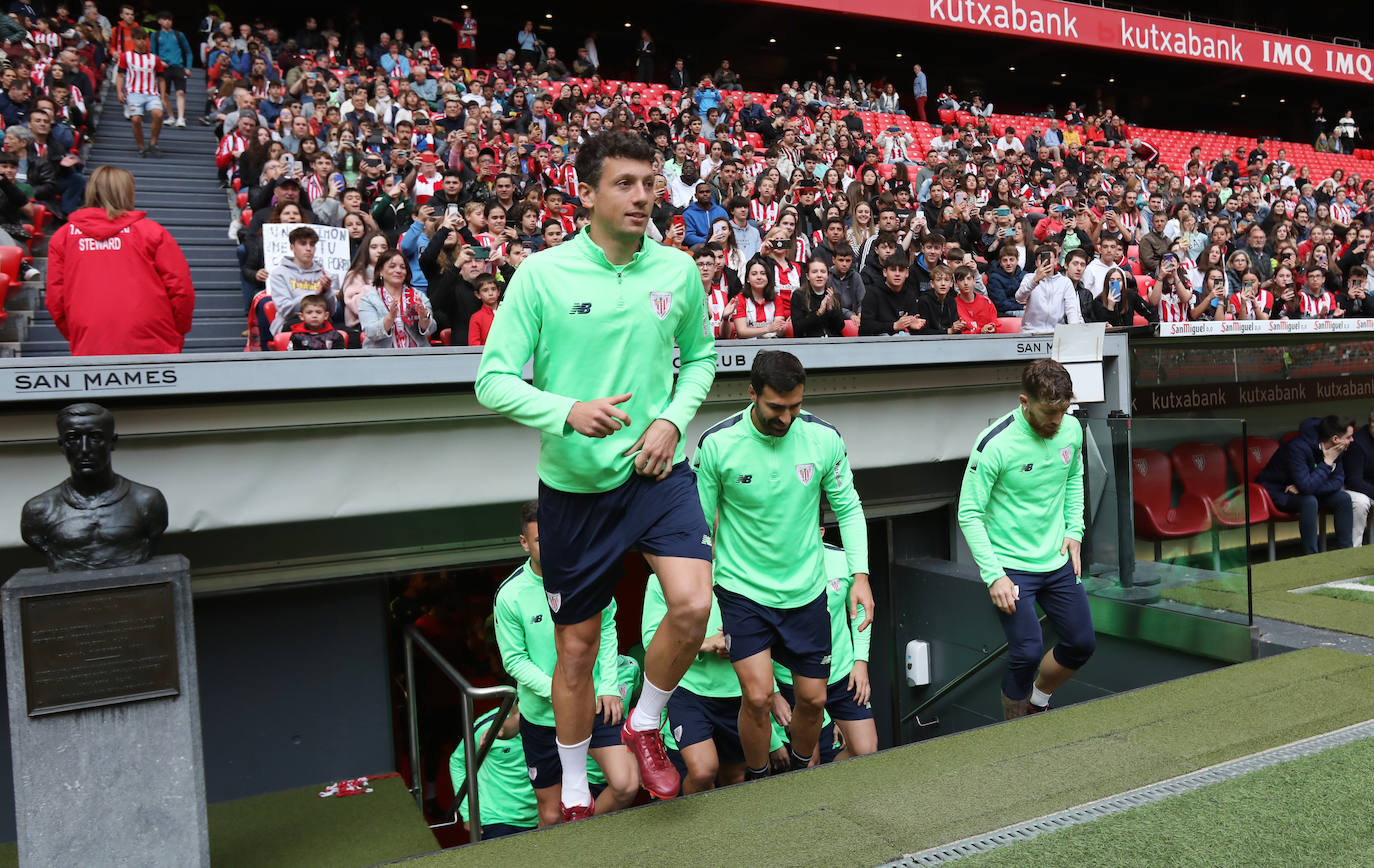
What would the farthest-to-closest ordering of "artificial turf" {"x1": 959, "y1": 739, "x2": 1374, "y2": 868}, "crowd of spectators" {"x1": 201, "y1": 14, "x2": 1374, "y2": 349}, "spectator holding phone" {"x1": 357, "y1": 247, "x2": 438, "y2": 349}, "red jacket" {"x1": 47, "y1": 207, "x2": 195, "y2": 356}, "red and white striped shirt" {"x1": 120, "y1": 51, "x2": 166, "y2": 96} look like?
"red and white striped shirt" {"x1": 120, "y1": 51, "x2": 166, "y2": 96}, "crowd of spectators" {"x1": 201, "y1": 14, "x2": 1374, "y2": 349}, "spectator holding phone" {"x1": 357, "y1": 247, "x2": 438, "y2": 349}, "red jacket" {"x1": 47, "y1": 207, "x2": 195, "y2": 356}, "artificial turf" {"x1": 959, "y1": 739, "x2": 1374, "y2": 868}

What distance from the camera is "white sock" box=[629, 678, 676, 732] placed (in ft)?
10.4

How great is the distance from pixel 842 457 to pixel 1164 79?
32647mm

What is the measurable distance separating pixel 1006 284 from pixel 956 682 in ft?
11.6

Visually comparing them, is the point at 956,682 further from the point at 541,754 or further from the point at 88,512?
the point at 88,512

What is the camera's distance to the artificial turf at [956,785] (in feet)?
10.2

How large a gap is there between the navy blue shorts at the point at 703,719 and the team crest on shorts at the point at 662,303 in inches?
95.5

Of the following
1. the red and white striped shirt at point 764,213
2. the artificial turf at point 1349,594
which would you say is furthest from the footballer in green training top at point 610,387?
the red and white striped shirt at point 764,213

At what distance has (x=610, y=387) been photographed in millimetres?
2848

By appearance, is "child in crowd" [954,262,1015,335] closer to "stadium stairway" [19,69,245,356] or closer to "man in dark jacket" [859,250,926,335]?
"man in dark jacket" [859,250,926,335]

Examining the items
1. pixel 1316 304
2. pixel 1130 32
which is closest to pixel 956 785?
pixel 1316 304

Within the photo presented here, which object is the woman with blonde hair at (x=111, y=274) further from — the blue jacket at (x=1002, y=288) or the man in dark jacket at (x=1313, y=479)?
the man in dark jacket at (x=1313, y=479)

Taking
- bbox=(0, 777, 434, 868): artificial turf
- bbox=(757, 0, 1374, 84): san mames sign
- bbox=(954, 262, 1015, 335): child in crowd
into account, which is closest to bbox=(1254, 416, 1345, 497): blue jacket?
bbox=(954, 262, 1015, 335): child in crowd

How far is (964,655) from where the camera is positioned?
7.19m

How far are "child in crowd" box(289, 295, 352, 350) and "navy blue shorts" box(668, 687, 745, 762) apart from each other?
3.00 meters
